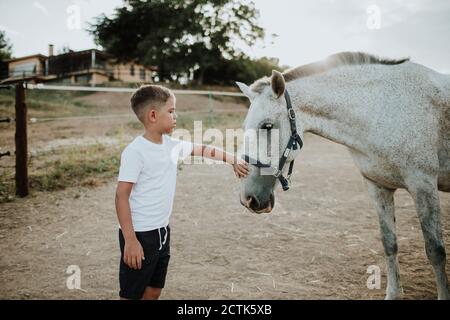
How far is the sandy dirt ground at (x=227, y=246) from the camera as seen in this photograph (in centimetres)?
295

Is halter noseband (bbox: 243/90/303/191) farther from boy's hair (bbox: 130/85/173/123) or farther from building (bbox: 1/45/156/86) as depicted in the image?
building (bbox: 1/45/156/86)

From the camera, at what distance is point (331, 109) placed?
2705mm

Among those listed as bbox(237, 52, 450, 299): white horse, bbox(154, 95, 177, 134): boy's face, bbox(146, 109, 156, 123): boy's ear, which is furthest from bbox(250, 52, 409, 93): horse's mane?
bbox(146, 109, 156, 123): boy's ear

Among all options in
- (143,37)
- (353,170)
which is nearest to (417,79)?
(353,170)

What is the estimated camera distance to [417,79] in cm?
263

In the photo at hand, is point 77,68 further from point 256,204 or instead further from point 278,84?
point 256,204

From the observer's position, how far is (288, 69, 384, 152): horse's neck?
267 centimetres

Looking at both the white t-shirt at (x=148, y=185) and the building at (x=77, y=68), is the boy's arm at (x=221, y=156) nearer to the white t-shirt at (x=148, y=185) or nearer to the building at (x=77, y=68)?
the white t-shirt at (x=148, y=185)

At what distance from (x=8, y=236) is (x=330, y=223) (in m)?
4.10

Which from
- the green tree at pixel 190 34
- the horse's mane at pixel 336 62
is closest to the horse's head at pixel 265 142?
the horse's mane at pixel 336 62

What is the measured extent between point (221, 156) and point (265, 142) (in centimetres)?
36

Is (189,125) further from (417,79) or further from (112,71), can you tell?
(112,71)

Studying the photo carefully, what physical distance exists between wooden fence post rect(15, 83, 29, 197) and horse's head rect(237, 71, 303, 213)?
441cm

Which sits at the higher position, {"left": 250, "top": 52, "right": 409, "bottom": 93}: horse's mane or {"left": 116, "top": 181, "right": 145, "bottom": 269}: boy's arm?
{"left": 250, "top": 52, "right": 409, "bottom": 93}: horse's mane
